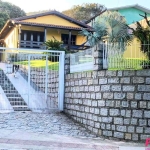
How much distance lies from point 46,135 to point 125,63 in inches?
116

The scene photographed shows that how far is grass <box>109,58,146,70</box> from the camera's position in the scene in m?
7.41

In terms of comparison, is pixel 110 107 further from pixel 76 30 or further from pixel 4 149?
pixel 76 30

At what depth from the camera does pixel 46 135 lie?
718cm

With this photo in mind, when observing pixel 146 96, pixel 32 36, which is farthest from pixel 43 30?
pixel 146 96

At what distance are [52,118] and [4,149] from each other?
3.23 meters

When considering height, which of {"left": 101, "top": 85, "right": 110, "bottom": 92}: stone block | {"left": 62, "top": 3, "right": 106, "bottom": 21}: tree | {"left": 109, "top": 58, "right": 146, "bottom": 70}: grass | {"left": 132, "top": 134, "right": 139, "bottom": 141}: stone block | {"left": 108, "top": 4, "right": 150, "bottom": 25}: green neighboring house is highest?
{"left": 62, "top": 3, "right": 106, "bottom": 21}: tree

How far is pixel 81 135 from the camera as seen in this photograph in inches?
298

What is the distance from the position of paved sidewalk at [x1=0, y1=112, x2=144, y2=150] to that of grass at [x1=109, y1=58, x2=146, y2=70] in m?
2.03

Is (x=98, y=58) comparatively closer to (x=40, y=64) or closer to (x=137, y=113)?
(x=137, y=113)

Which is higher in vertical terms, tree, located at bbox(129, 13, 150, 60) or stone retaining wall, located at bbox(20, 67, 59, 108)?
tree, located at bbox(129, 13, 150, 60)

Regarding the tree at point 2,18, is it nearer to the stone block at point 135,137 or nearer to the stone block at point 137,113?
the stone block at point 137,113

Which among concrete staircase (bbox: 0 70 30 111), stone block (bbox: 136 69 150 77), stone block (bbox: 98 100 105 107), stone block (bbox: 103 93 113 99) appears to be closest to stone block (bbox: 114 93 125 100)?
stone block (bbox: 103 93 113 99)

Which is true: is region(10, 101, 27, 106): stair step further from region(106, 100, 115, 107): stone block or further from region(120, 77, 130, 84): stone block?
region(120, 77, 130, 84): stone block

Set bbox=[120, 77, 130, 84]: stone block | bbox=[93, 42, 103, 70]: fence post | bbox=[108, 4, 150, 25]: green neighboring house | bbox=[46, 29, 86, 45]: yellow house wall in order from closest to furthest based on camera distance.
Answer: bbox=[120, 77, 130, 84]: stone block → bbox=[93, 42, 103, 70]: fence post → bbox=[46, 29, 86, 45]: yellow house wall → bbox=[108, 4, 150, 25]: green neighboring house
